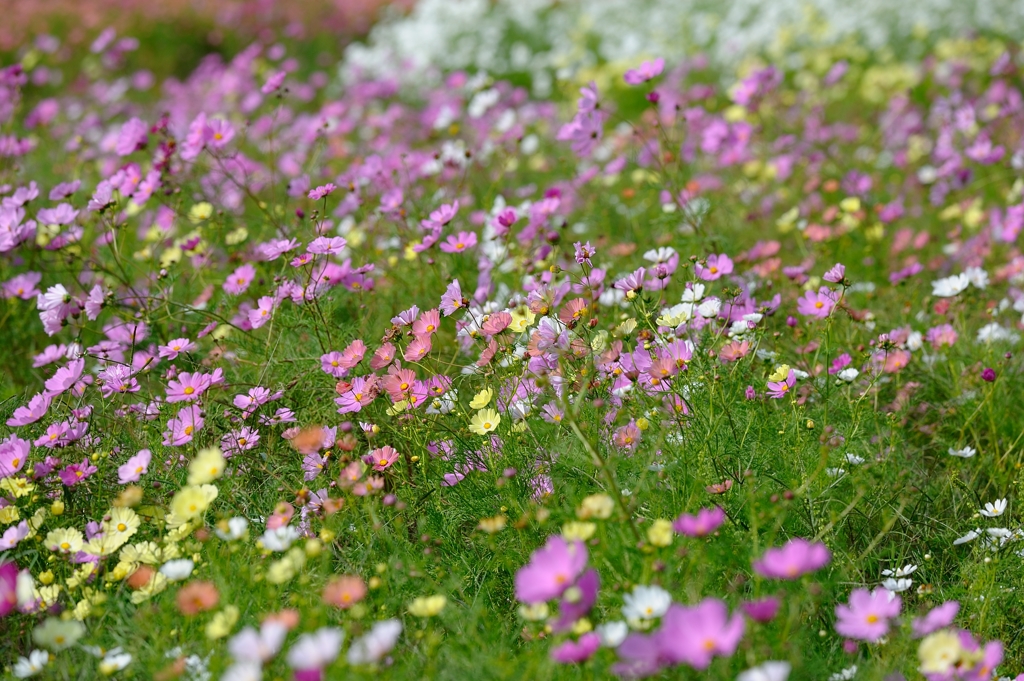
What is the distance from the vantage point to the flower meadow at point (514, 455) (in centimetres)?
136

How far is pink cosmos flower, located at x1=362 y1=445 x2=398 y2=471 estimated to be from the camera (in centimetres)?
178

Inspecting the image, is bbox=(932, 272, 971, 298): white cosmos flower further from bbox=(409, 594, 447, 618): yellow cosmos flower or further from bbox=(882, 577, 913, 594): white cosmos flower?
bbox=(409, 594, 447, 618): yellow cosmos flower

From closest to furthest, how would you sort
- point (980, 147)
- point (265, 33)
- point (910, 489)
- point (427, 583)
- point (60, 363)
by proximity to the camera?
point (427, 583), point (910, 489), point (60, 363), point (980, 147), point (265, 33)

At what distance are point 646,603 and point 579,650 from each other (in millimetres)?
129

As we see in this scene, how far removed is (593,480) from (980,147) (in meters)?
2.24

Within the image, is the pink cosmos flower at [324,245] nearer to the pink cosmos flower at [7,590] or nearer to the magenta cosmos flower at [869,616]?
the pink cosmos flower at [7,590]

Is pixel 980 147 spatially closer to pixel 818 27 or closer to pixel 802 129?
pixel 802 129

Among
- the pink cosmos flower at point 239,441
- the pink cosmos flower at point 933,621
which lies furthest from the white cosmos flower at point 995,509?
the pink cosmos flower at point 239,441

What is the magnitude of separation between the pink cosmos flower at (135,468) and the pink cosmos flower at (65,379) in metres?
0.30

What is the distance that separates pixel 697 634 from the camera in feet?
3.72

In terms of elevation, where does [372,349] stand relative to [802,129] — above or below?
below

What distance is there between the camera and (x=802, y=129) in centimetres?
443

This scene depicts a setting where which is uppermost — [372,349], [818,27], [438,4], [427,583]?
[438,4]

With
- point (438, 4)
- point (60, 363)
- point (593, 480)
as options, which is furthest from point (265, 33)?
point (593, 480)
